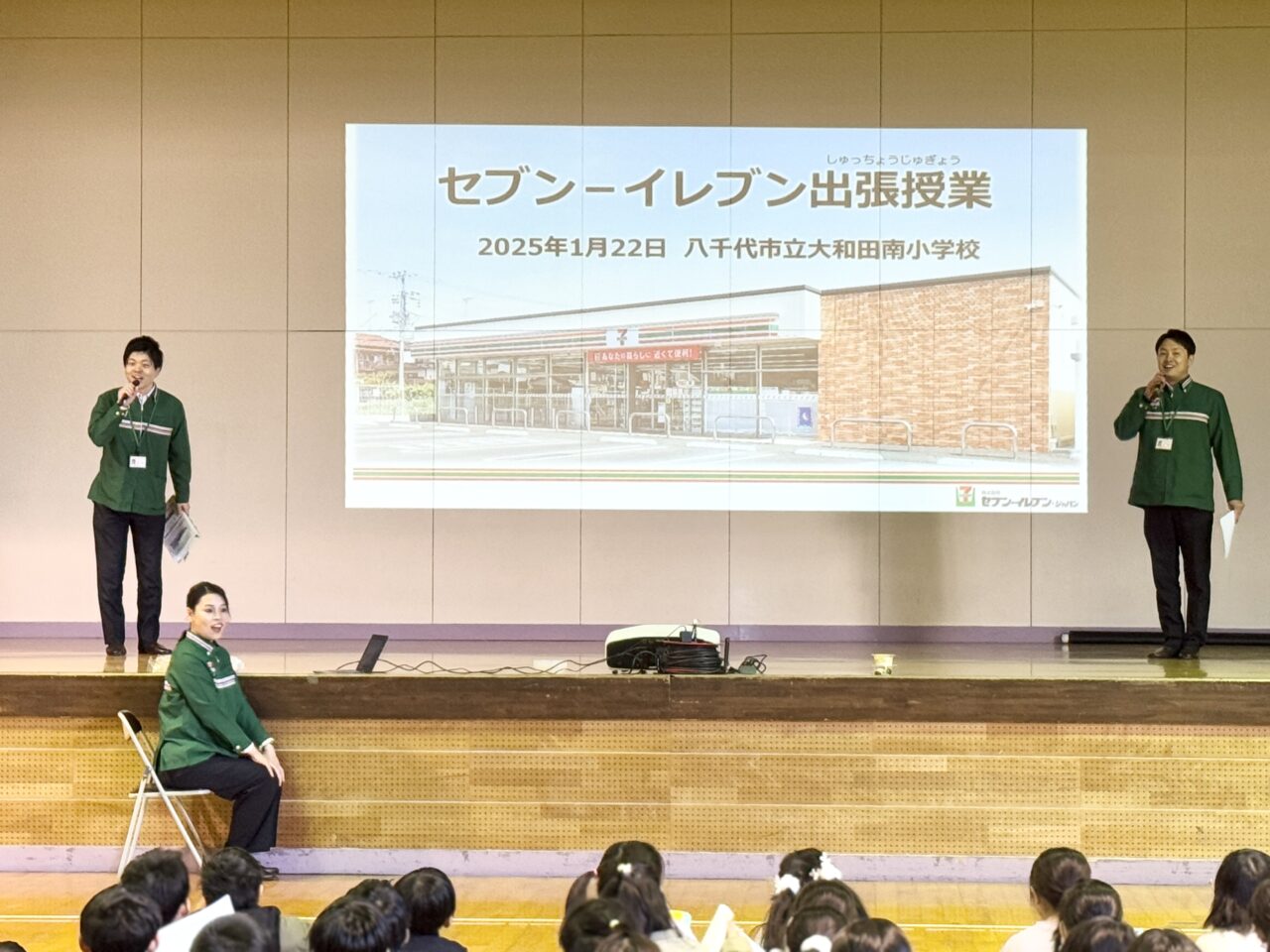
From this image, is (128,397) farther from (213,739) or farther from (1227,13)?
(1227,13)

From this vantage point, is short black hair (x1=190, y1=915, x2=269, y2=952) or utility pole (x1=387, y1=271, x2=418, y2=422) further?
utility pole (x1=387, y1=271, x2=418, y2=422)

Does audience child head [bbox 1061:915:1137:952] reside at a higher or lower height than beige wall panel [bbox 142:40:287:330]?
lower

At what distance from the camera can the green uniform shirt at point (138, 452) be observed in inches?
251

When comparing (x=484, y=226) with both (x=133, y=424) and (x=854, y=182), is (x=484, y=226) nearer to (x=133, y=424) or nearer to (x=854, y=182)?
(x=854, y=182)

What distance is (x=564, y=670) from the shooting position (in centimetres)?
555

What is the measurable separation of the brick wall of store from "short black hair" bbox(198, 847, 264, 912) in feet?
17.6

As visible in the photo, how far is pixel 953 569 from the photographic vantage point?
8.12 meters

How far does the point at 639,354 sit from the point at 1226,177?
10.5ft

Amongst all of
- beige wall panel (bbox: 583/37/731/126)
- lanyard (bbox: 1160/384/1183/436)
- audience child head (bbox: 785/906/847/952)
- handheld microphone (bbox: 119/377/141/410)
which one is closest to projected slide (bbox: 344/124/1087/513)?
beige wall panel (bbox: 583/37/731/126)

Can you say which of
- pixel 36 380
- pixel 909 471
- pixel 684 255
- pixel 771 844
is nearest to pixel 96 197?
pixel 36 380

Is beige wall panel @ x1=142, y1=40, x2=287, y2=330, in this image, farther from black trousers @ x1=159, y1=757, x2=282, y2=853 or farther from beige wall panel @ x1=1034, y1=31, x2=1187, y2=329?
beige wall panel @ x1=1034, y1=31, x2=1187, y2=329

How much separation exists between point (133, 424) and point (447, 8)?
3.04 metres

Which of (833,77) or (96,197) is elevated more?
(833,77)

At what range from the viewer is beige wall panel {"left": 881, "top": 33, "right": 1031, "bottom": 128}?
805cm
